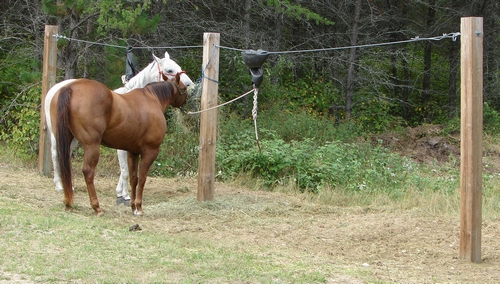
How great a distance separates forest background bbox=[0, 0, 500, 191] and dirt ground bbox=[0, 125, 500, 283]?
1.68 meters

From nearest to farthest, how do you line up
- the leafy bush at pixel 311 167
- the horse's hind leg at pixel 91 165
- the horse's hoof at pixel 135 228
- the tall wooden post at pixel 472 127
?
the tall wooden post at pixel 472 127 → the horse's hoof at pixel 135 228 → the horse's hind leg at pixel 91 165 → the leafy bush at pixel 311 167

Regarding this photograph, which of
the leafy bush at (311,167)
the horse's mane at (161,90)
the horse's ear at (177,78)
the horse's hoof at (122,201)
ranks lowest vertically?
the horse's hoof at (122,201)

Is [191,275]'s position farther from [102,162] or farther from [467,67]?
Answer: [102,162]

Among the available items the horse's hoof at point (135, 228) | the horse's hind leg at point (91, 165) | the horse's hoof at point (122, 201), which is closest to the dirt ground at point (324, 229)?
the horse's hoof at point (122, 201)

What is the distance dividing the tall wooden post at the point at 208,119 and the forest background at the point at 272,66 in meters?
1.42

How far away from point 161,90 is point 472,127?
12.2 feet

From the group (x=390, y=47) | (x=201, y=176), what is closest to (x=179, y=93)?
(x=201, y=176)

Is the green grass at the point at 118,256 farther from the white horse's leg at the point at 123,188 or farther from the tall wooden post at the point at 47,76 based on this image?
the tall wooden post at the point at 47,76

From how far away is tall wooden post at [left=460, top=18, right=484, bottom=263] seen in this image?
5.37 m

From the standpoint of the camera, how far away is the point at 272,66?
16.0m

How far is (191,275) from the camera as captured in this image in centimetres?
459

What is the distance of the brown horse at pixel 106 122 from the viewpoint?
21.1 ft

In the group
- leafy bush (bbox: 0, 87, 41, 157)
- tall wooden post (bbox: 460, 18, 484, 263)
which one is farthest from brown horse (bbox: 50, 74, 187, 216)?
leafy bush (bbox: 0, 87, 41, 157)

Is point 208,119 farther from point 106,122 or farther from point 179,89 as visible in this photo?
point 106,122
